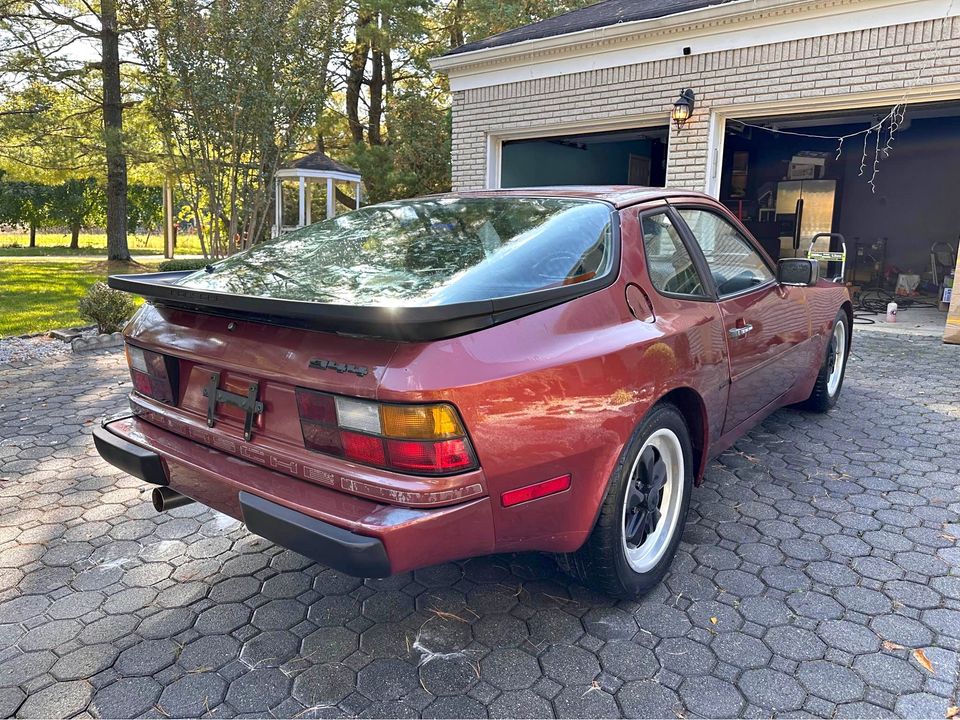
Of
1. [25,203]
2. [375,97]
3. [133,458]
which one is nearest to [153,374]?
[133,458]

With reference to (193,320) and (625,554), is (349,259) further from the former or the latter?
(625,554)

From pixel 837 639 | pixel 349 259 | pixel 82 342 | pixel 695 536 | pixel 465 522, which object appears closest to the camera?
pixel 465 522

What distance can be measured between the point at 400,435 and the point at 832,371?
4.09 m

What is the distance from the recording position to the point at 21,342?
23.2ft

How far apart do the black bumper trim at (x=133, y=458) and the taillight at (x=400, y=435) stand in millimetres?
859

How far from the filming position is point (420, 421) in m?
1.79

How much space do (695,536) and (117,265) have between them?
17695 millimetres

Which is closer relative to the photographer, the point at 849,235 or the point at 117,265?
the point at 849,235

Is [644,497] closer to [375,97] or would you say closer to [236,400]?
[236,400]

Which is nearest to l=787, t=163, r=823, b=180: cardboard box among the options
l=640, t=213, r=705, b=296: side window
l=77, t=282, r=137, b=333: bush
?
l=640, t=213, r=705, b=296: side window

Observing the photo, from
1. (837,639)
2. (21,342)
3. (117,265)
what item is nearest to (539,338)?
(837,639)

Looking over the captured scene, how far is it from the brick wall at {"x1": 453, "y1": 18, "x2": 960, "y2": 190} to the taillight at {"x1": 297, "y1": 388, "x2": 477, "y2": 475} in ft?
24.4

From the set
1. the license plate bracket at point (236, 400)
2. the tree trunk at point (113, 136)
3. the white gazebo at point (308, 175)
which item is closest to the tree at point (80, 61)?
the tree trunk at point (113, 136)

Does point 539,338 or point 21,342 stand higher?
point 539,338
